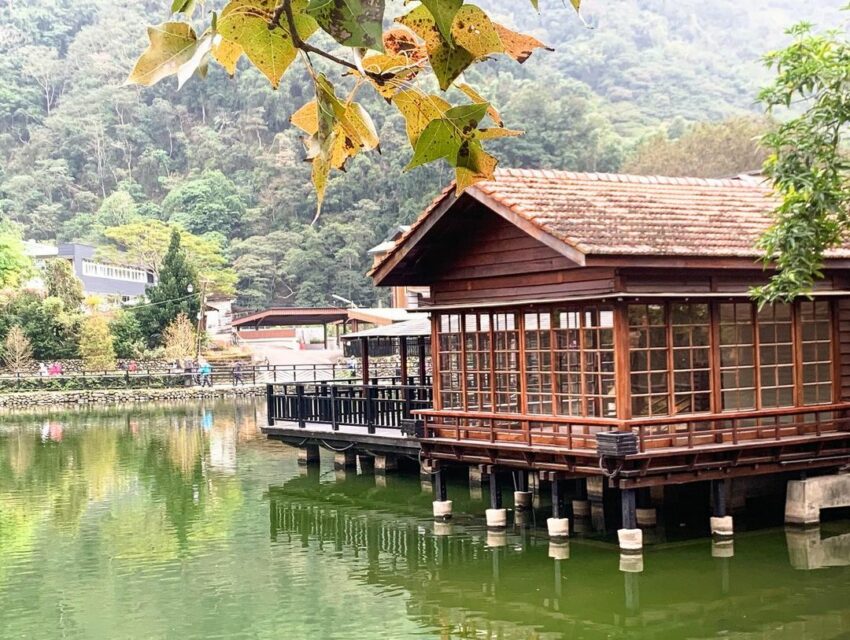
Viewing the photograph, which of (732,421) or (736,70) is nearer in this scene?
(732,421)

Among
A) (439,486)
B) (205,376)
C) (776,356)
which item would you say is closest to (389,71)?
(776,356)

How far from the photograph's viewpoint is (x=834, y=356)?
1284 cm

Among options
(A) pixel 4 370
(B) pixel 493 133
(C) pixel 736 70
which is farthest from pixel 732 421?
(C) pixel 736 70

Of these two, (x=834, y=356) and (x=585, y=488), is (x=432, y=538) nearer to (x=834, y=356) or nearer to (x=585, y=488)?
(x=585, y=488)

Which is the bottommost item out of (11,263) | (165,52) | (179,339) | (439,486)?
(439,486)

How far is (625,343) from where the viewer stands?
11156 millimetres

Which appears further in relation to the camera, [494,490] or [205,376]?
[205,376]

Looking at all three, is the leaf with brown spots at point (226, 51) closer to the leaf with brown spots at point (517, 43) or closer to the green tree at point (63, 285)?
the leaf with brown spots at point (517, 43)

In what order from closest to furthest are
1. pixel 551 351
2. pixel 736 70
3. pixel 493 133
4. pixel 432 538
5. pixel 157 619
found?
pixel 493 133 → pixel 157 619 → pixel 551 351 → pixel 432 538 → pixel 736 70

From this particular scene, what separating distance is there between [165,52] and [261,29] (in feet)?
0.35

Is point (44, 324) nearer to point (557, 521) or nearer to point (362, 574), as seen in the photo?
point (362, 574)

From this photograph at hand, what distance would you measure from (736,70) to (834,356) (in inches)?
3883

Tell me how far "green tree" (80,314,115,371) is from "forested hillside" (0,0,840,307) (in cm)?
1004

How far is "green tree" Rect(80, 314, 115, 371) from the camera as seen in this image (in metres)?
42.7
